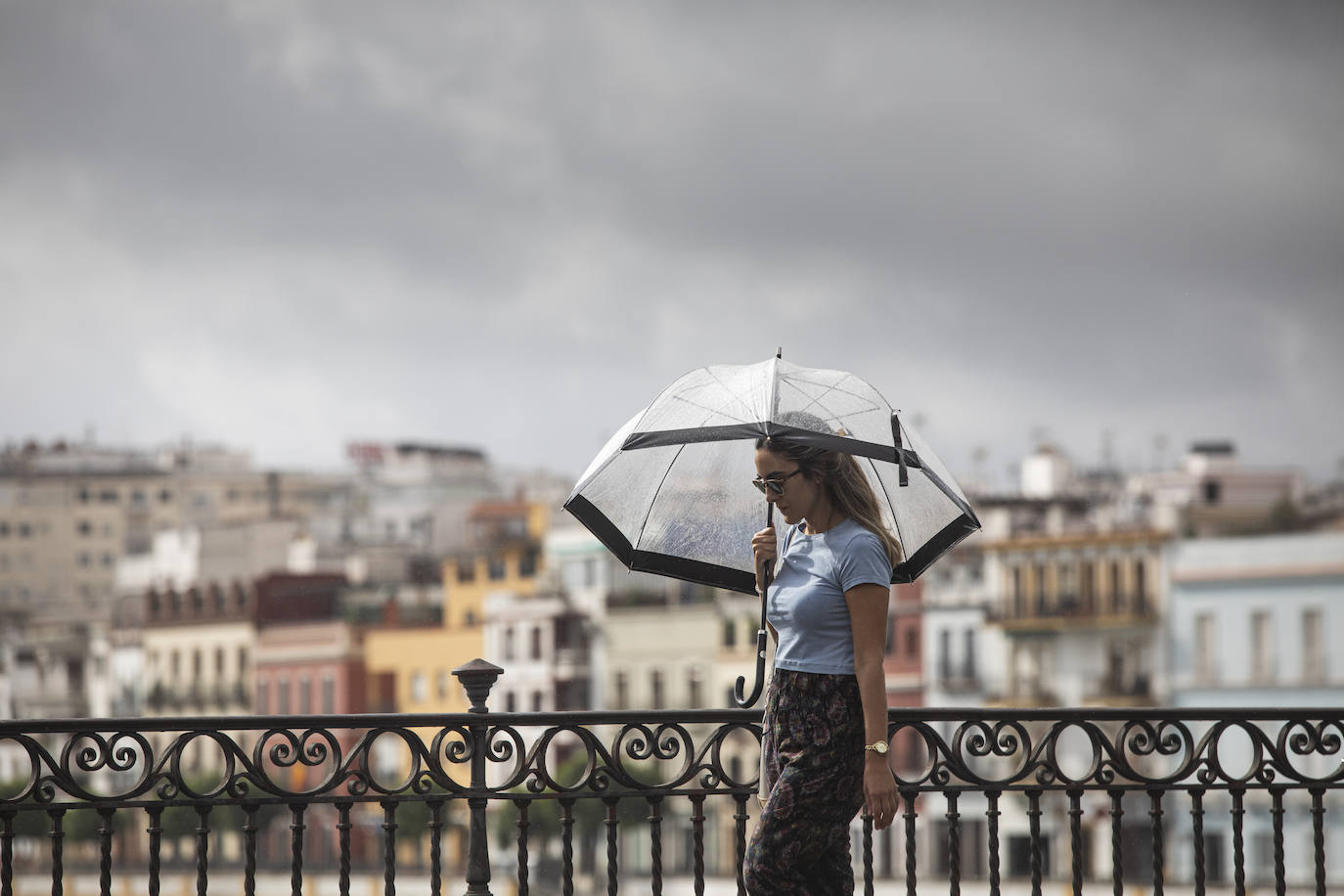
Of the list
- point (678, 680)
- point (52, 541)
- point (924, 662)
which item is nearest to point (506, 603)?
point (678, 680)

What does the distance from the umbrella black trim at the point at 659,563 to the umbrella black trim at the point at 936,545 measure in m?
0.39

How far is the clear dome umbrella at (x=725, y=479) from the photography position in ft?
16.2

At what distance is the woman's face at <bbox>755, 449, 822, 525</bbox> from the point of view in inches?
184

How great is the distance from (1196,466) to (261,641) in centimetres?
2968

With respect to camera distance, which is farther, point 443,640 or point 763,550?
point 443,640

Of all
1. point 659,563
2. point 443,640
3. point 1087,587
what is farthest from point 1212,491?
point 659,563

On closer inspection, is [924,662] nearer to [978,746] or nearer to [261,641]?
[261,641]

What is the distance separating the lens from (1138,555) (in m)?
52.0

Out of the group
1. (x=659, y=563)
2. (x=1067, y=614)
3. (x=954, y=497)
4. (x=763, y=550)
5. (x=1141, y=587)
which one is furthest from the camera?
(x=1067, y=614)

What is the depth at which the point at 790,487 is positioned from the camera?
4.68m

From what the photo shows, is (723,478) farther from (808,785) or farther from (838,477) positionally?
(808,785)

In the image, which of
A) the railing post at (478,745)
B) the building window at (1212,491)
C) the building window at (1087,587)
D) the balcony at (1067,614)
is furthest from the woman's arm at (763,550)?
the building window at (1212,491)

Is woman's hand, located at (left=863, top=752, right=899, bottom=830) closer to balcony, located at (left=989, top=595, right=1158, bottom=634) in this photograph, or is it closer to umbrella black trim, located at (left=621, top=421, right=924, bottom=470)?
umbrella black trim, located at (left=621, top=421, right=924, bottom=470)

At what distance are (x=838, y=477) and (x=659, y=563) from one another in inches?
33.5
